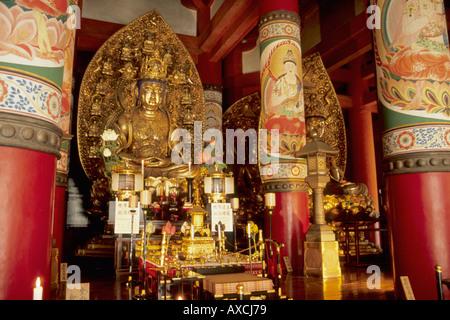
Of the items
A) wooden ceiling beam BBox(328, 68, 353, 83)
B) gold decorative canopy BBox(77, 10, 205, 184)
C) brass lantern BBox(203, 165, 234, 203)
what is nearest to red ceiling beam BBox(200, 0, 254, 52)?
gold decorative canopy BBox(77, 10, 205, 184)

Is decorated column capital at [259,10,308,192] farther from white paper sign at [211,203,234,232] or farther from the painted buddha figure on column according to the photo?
the painted buddha figure on column

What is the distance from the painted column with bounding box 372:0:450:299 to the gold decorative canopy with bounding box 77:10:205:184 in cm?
437

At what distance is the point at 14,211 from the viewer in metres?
1.96

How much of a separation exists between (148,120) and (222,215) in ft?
13.4

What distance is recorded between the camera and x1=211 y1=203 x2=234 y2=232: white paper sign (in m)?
4.11

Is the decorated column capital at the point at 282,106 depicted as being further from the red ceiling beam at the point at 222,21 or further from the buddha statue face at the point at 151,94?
the buddha statue face at the point at 151,94

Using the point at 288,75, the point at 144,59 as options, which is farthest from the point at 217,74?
the point at 288,75

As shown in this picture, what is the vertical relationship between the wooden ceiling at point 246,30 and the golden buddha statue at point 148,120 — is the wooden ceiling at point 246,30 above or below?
above

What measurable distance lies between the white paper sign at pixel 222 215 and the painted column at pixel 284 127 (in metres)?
1.48

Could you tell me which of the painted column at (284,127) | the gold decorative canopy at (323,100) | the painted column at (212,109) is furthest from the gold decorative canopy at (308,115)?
the painted column at (284,127)

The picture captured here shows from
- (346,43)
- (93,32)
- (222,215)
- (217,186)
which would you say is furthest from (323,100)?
(93,32)

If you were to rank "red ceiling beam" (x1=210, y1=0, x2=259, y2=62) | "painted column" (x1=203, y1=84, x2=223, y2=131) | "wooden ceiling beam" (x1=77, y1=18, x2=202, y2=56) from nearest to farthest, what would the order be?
"red ceiling beam" (x1=210, y1=0, x2=259, y2=62), "wooden ceiling beam" (x1=77, y1=18, x2=202, y2=56), "painted column" (x1=203, y1=84, x2=223, y2=131)

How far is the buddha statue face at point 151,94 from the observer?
7465 mm

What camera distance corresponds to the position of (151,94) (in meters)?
7.48
